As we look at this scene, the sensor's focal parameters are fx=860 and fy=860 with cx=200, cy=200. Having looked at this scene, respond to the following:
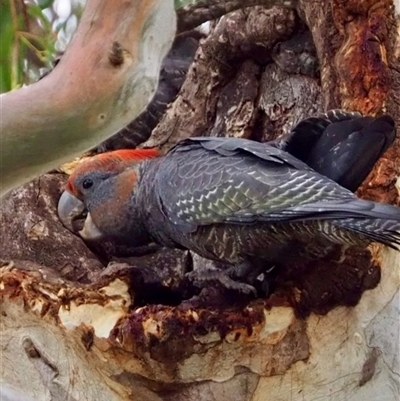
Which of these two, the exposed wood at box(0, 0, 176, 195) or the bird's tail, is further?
the bird's tail

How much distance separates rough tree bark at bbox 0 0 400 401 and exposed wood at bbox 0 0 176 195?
0.65 metres

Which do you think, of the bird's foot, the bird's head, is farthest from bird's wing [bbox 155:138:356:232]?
the bird's head

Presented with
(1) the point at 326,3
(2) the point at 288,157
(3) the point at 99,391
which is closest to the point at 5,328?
(3) the point at 99,391

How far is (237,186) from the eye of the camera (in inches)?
80.6

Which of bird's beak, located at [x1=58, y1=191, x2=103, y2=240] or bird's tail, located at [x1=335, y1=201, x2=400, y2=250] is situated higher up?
bird's tail, located at [x1=335, y1=201, x2=400, y2=250]

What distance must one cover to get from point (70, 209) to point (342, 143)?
0.89 meters

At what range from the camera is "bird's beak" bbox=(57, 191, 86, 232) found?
2531mm

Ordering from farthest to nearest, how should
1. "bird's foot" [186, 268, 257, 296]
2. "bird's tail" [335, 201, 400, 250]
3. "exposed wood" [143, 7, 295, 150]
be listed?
"exposed wood" [143, 7, 295, 150]
"bird's foot" [186, 268, 257, 296]
"bird's tail" [335, 201, 400, 250]

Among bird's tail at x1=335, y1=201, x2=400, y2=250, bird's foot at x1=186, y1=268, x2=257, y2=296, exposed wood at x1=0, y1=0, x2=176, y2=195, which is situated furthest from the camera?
bird's foot at x1=186, y1=268, x2=257, y2=296

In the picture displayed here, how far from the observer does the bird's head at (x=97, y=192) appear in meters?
2.52

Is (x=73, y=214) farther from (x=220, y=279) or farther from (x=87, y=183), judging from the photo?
(x=220, y=279)

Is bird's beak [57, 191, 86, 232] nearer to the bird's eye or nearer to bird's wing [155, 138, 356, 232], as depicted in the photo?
the bird's eye

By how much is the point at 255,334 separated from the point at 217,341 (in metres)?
0.09

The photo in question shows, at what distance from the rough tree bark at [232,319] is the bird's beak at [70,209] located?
10 cm
